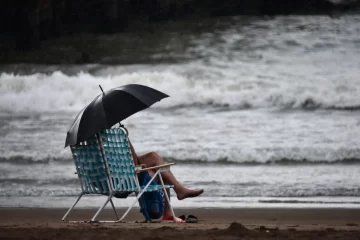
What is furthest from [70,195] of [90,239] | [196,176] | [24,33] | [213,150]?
[24,33]

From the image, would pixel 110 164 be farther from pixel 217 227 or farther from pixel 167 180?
pixel 217 227

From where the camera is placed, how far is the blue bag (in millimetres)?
5145

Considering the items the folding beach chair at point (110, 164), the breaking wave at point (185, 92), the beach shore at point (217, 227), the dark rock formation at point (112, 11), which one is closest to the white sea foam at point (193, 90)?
the breaking wave at point (185, 92)

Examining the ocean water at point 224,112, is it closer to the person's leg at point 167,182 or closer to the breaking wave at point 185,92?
the breaking wave at point 185,92

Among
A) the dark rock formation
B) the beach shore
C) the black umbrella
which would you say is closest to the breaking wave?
the dark rock formation

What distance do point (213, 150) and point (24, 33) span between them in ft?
14.6

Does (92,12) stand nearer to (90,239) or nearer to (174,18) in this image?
(174,18)

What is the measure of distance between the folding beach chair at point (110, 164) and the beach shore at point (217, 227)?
0.68ft

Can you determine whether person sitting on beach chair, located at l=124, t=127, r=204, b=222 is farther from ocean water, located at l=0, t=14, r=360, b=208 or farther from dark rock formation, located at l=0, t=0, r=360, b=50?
dark rock formation, located at l=0, t=0, r=360, b=50

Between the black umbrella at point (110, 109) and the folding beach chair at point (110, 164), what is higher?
the black umbrella at point (110, 109)

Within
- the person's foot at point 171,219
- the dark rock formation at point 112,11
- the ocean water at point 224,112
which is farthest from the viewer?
the dark rock formation at point 112,11

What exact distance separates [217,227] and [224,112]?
6.36 m

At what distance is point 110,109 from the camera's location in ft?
16.3

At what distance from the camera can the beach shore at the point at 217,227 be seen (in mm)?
4289
